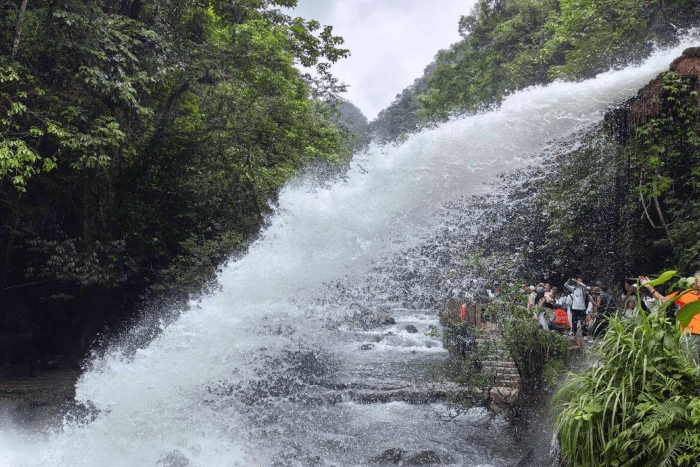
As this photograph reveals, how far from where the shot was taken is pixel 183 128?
48.9 feet

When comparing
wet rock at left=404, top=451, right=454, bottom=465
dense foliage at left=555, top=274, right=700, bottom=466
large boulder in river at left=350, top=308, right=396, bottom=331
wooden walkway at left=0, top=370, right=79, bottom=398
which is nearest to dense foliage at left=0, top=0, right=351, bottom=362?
wooden walkway at left=0, top=370, right=79, bottom=398

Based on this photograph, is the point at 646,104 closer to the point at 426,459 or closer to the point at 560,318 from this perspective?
the point at 560,318

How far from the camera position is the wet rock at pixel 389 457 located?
6.99 metres

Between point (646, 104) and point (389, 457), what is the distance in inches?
307

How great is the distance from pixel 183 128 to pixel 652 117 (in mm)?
12029

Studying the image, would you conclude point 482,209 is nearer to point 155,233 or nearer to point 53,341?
point 155,233

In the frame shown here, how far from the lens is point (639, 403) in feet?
13.2

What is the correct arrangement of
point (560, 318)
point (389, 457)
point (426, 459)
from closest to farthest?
point (426, 459), point (389, 457), point (560, 318)

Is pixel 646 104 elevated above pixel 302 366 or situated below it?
above

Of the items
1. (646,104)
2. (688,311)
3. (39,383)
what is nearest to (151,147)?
(39,383)

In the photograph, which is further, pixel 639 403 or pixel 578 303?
pixel 578 303

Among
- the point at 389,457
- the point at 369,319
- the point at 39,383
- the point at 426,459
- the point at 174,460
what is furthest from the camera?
the point at 369,319

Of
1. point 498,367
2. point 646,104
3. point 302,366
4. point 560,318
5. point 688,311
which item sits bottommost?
point 302,366

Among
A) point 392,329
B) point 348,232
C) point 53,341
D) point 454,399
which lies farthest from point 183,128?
point 454,399
